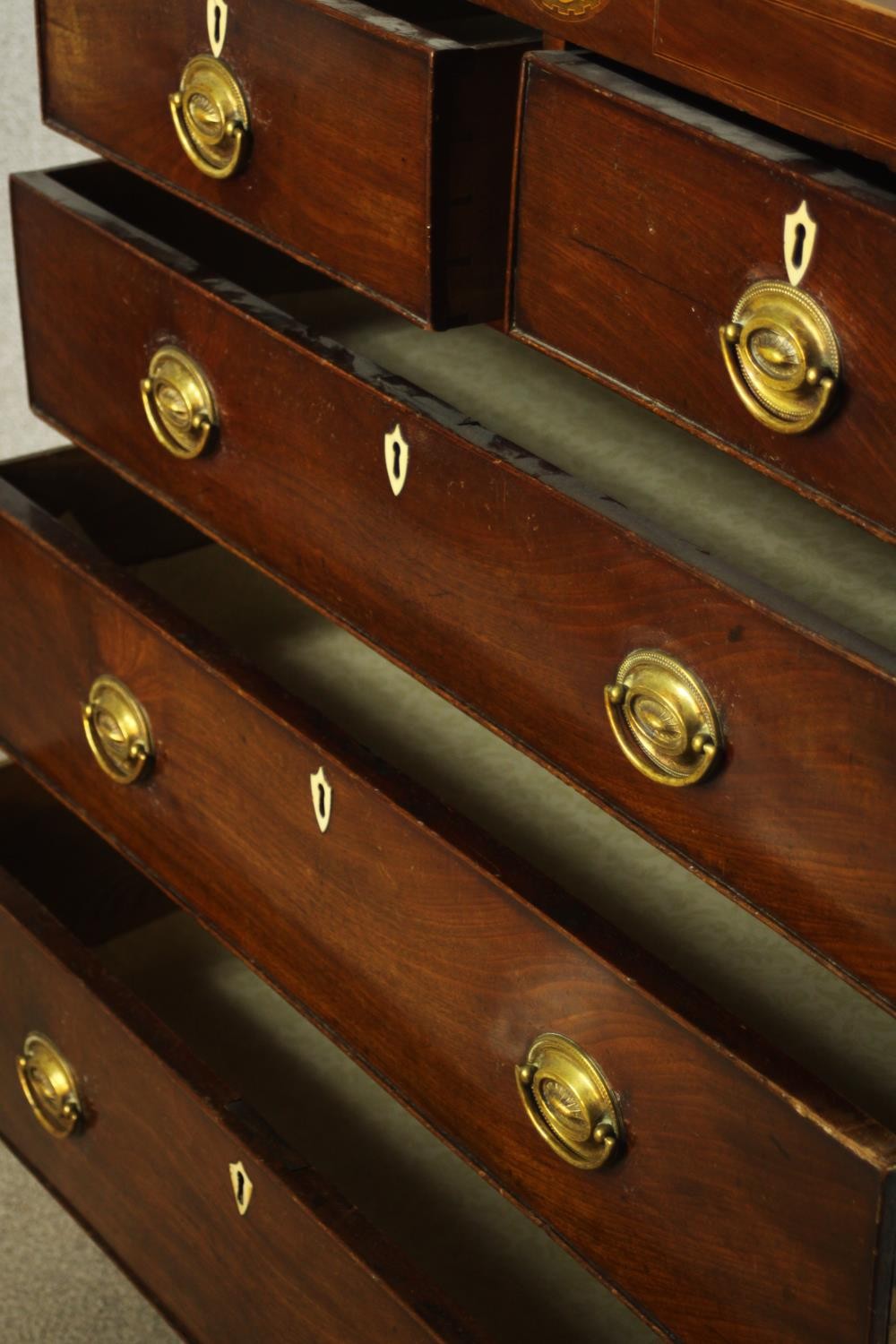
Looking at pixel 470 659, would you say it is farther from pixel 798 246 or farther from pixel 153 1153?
pixel 153 1153

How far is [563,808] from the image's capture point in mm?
1027

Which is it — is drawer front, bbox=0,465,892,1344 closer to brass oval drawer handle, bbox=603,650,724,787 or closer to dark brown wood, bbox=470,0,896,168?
brass oval drawer handle, bbox=603,650,724,787

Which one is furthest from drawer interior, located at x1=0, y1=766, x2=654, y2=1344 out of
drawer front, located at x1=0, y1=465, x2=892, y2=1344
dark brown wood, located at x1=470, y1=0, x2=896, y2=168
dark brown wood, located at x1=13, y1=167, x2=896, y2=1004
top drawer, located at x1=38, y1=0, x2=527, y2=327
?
dark brown wood, located at x1=470, y1=0, x2=896, y2=168

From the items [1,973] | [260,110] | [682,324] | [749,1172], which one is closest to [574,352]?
[682,324]

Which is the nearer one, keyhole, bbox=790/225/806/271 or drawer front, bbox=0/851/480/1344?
keyhole, bbox=790/225/806/271

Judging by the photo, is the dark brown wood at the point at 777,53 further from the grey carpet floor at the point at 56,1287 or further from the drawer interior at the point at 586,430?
the grey carpet floor at the point at 56,1287

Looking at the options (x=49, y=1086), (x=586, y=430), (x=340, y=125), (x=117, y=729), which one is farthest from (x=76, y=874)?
(x=340, y=125)

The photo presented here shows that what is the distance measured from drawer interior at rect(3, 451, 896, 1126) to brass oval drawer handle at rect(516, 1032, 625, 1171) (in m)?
0.13

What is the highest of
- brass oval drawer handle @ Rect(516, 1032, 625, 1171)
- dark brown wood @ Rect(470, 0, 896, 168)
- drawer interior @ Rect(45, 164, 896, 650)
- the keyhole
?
dark brown wood @ Rect(470, 0, 896, 168)

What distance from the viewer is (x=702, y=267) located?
2.25ft

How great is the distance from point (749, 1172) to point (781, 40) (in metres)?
0.40

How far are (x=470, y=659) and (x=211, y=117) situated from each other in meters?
0.27

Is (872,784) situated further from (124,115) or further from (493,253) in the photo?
(124,115)

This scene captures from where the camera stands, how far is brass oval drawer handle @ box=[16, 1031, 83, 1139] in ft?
3.81
